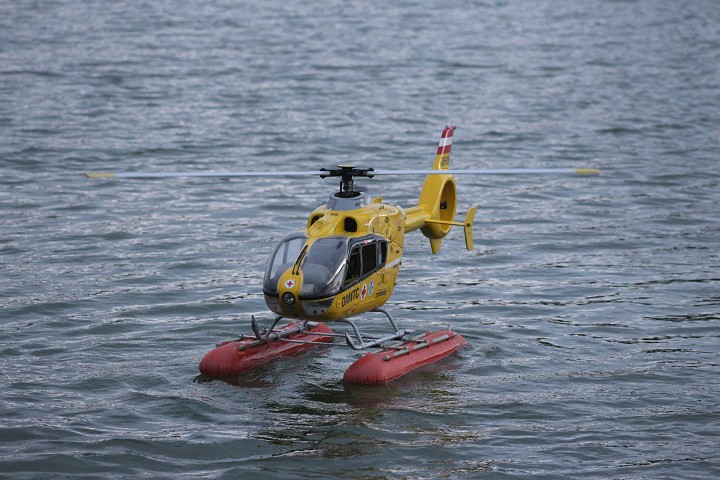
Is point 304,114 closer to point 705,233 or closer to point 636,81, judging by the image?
point 636,81

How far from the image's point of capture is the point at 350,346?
18141 millimetres

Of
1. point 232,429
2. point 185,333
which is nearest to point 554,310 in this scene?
point 185,333

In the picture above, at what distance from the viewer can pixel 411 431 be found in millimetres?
17156

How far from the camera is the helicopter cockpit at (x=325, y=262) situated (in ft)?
57.8

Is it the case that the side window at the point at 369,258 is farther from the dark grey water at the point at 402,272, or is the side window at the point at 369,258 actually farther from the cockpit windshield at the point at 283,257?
the dark grey water at the point at 402,272

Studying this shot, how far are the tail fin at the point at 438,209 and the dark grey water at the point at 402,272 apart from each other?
2001mm

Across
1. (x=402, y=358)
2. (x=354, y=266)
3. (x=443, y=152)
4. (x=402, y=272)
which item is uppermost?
(x=443, y=152)

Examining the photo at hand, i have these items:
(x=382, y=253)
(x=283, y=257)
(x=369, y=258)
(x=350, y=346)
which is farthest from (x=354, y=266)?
(x=350, y=346)

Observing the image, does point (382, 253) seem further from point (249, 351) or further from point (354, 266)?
point (249, 351)

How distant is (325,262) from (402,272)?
344 inches

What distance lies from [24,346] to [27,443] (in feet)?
14.2

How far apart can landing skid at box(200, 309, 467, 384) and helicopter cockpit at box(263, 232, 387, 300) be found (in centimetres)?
83

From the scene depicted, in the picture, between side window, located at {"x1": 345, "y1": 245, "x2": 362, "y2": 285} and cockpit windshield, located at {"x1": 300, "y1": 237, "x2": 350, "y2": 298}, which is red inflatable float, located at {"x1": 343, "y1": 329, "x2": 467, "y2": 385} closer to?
side window, located at {"x1": 345, "y1": 245, "x2": 362, "y2": 285}

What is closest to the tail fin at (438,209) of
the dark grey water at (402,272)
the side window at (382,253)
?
the side window at (382,253)
